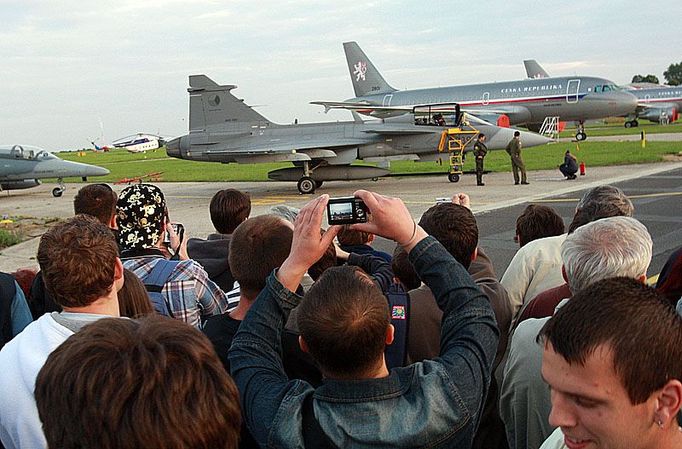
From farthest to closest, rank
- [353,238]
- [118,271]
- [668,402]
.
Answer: [353,238], [118,271], [668,402]

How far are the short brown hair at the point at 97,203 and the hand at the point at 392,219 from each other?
345 centimetres

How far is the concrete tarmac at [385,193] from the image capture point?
1443 cm

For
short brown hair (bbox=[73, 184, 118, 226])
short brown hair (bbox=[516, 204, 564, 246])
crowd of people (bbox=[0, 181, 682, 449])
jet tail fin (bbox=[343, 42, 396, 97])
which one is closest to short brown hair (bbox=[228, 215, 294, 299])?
crowd of people (bbox=[0, 181, 682, 449])

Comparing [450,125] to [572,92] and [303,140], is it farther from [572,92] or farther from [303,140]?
[572,92]

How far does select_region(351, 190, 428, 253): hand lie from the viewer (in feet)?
7.02

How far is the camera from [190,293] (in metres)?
3.50

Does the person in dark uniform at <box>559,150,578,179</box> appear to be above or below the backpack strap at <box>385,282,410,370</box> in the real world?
below

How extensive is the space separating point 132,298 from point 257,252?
71 cm

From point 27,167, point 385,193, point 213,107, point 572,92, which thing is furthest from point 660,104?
point 27,167

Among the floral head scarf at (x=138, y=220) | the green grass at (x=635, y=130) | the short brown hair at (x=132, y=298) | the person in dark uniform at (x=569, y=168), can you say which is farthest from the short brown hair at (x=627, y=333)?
the green grass at (x=635, y=130)

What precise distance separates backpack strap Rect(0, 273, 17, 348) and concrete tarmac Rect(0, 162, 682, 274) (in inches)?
333

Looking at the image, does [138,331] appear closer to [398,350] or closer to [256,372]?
[256,372]

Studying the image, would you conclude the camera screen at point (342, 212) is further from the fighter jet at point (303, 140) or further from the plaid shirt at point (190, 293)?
the fighter jet at point (303, 140)

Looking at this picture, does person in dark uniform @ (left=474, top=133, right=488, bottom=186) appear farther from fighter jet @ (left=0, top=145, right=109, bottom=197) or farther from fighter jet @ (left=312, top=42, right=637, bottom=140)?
fighter jet @ (left=0, top=145, right=109, bottom=197)
